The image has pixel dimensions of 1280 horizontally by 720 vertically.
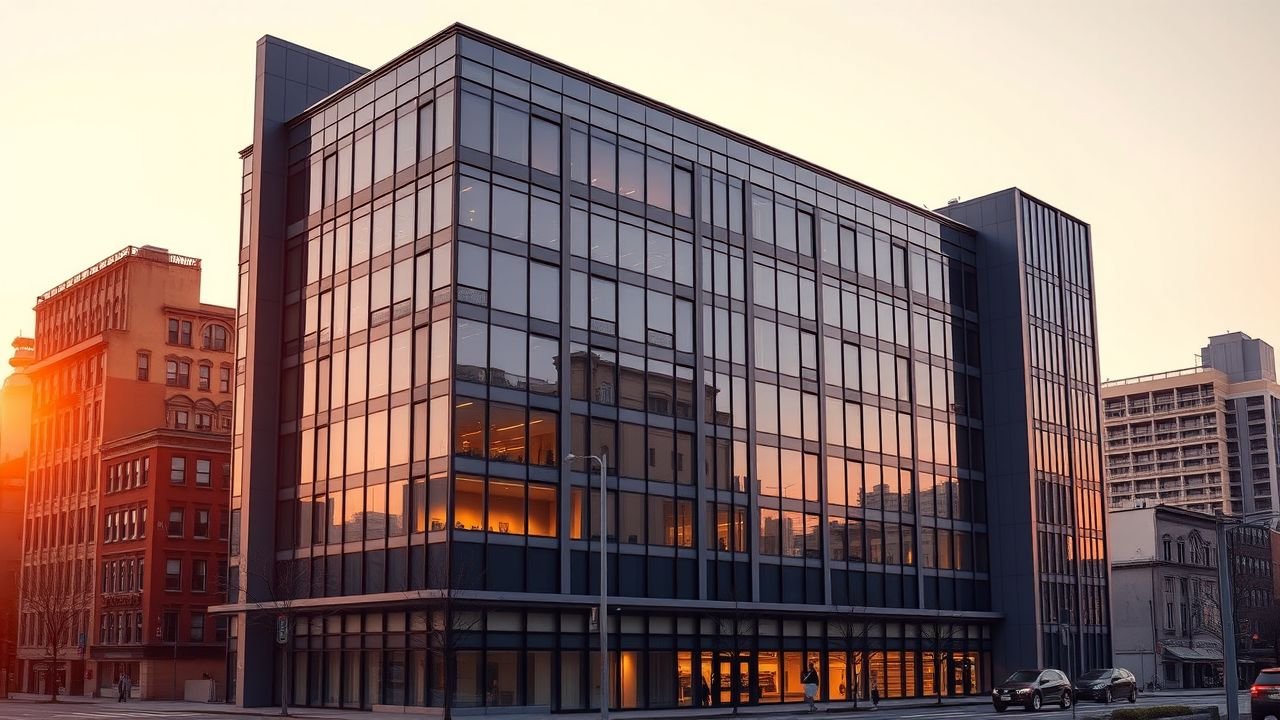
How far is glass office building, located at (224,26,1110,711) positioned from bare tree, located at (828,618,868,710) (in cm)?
19

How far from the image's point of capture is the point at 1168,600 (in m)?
106

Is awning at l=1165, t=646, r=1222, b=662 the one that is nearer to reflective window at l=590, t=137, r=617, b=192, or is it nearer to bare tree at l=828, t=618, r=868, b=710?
bare tree at l=828, t=618, r=868, b=710

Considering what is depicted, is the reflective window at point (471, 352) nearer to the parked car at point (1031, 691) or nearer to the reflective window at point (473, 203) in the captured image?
the reflective window at point (473, 203)

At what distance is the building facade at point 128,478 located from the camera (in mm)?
87438

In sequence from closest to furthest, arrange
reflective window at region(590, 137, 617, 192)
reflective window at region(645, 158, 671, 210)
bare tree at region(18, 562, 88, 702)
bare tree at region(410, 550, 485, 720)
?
1. bare tree at region(410, 550, 485, 720)
2. reflective window at region(590, 137, 617, 192)
3. reflective window at region(645, 158, 671, 210)
4. bare tree at region(18, 562, 88, 702)

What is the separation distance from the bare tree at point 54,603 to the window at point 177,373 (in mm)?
15981

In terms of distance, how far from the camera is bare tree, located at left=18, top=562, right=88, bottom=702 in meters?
93.7

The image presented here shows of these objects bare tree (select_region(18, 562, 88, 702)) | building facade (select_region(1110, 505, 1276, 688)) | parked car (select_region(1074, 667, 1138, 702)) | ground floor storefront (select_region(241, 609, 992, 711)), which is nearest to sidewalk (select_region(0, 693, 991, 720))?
ground floor storefront (select_region(241, 609, 992, 711))

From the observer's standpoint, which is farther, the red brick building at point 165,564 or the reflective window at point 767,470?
the red brick building at point 165,564

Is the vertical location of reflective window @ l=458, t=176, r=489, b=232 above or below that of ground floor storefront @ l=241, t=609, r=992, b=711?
above

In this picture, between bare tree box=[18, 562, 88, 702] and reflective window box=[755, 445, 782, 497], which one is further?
bare tree box=[18, 562, 88, 702]

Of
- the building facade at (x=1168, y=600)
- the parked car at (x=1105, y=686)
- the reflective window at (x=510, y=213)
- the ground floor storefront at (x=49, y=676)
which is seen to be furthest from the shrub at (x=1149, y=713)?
the ground floor storefront at (x=49, y=676)

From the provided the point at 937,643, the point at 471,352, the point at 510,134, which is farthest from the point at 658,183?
the point at 937,643

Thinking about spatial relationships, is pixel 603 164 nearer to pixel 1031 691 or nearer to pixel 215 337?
pixel 1031 691
